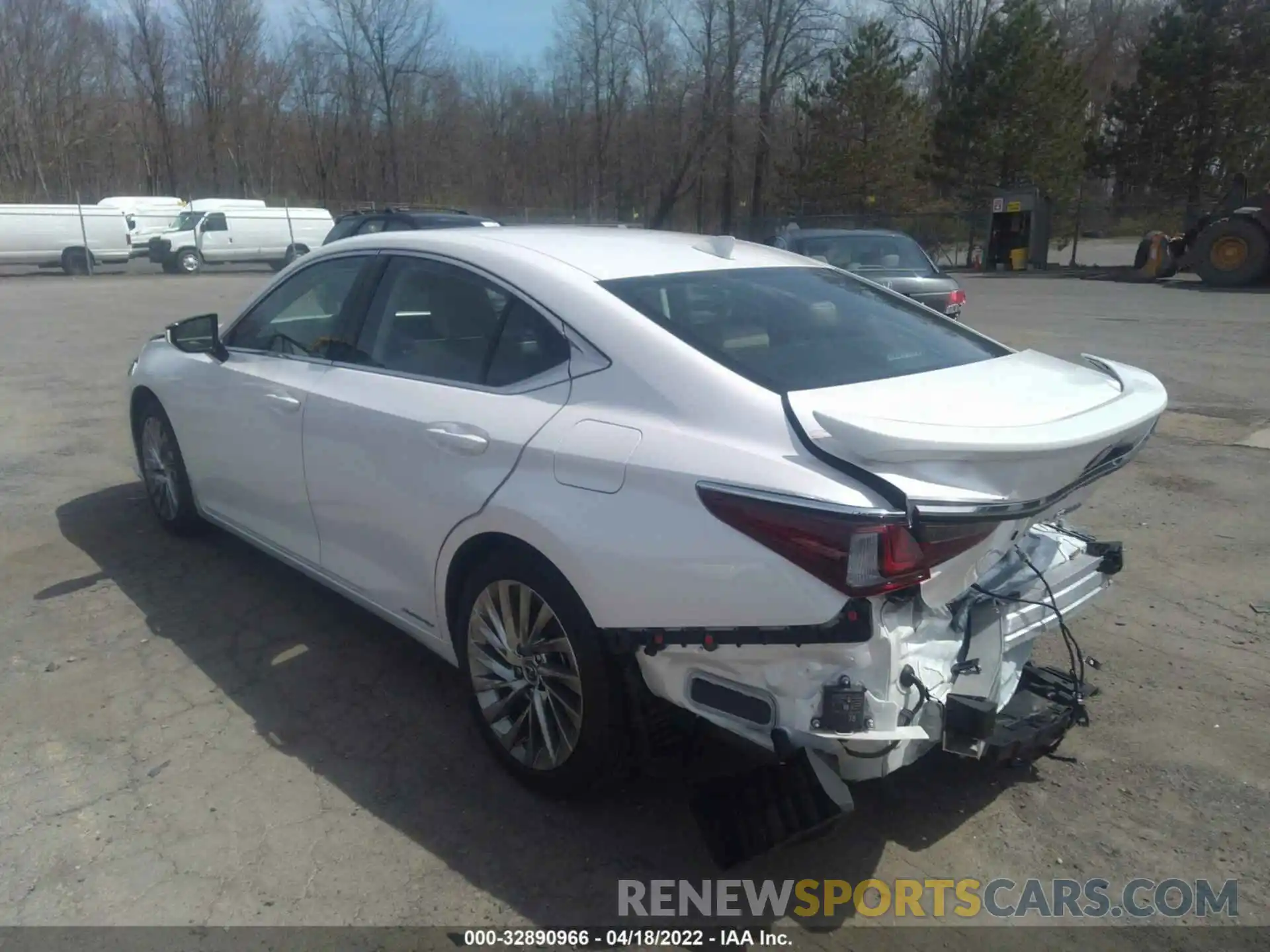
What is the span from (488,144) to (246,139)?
13.6 metres

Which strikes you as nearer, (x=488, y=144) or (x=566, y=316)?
(x=566, y=316)

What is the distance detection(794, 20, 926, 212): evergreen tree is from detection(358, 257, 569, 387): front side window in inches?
1501

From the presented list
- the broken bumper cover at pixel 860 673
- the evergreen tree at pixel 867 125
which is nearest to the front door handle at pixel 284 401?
the broken bumper cover at pixel 860 673

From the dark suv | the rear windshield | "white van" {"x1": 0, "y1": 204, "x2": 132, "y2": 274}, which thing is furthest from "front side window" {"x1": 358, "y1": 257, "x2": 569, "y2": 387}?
"white van" {"x1": 0, "y1": 204, "x2": 132, "y2": 274}

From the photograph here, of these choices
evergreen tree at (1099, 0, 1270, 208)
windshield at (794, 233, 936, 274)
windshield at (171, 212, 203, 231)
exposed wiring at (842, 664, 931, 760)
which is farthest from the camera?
evergreen tree at (1099, 0, 1270, 208)

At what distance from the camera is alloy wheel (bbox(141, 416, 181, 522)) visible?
5320 mm

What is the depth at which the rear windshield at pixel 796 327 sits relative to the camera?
294 centimetres

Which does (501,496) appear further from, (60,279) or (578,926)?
(60,279)

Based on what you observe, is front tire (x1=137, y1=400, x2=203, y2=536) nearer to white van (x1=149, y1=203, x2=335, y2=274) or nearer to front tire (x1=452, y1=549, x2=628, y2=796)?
front tire (x1=452, y1=549, x2=628, y2=796)

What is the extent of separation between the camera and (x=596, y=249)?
11.8 feet

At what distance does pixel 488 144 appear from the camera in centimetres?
5806

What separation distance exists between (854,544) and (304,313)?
2.97 m

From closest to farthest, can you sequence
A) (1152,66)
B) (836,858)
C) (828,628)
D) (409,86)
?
(828,628) → (836,858) → (1152,66) → (409,86)

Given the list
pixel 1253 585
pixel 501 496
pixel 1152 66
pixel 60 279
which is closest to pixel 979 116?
pixel 1152 66
